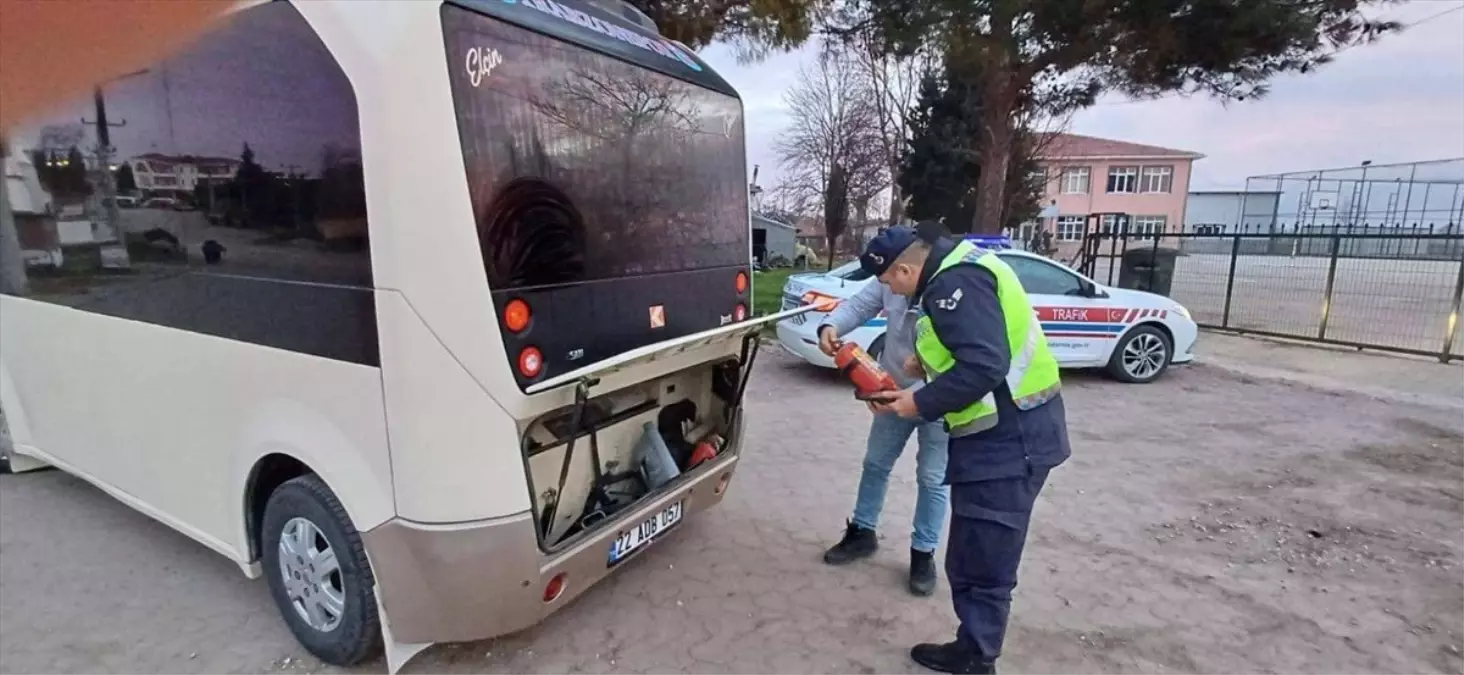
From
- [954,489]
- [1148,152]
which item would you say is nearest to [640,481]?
[954,489]

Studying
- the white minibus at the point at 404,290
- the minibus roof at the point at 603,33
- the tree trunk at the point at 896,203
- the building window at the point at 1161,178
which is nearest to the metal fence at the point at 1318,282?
the tree trunk at the point at 896,203

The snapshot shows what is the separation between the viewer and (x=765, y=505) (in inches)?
180

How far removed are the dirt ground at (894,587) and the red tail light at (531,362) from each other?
1.32 metres

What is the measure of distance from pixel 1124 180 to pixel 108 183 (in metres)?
51.9

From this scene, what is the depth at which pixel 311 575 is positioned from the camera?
279cm

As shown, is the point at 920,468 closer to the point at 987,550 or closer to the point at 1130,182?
the point at 987,550

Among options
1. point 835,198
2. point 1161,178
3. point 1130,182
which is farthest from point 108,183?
point 1161,178

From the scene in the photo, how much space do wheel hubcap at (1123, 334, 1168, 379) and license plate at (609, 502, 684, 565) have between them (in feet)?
22.0

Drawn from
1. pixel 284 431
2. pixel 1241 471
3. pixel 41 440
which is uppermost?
pixel 284 431

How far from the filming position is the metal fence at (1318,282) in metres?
10.2

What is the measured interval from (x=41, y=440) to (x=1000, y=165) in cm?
1160

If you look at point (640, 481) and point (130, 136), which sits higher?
point (130, 136)

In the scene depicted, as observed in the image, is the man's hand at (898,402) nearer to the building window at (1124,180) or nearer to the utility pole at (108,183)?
the utility pole at (108,183)

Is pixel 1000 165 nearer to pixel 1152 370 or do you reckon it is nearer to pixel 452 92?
pixel 1152 370
